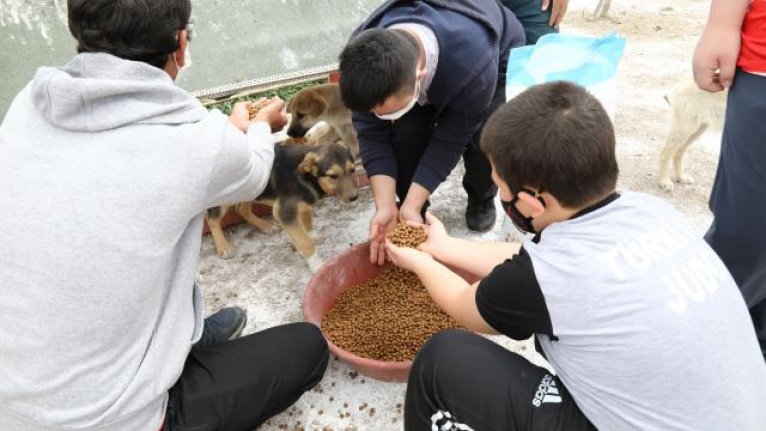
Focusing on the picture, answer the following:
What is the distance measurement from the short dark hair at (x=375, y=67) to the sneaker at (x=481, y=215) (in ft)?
5.06

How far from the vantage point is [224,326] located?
9.37ft

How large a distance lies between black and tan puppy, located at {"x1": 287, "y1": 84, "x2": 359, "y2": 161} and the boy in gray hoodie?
2.32 meters

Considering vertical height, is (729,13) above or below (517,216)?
above

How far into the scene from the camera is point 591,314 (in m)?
1.51

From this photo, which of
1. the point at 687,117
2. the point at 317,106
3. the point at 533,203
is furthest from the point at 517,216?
the point at 687,117

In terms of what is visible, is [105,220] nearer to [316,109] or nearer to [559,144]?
[559,144]

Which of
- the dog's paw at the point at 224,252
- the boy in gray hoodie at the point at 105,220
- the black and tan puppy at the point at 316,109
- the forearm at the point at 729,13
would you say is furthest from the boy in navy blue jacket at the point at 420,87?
the dog's paw at the point at 224,252

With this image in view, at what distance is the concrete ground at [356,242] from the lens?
2693mm

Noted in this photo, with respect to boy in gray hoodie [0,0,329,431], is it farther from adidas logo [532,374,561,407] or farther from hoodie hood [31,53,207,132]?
adidas logo [532,374,561,407]

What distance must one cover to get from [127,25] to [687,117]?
12.5 feet

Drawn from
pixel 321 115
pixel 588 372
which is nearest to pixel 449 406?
pixel 588 372

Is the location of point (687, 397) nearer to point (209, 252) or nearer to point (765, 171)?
point (765, 171)

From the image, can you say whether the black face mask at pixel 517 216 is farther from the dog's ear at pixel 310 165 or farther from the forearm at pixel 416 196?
the dog's ear at pixel 310 165

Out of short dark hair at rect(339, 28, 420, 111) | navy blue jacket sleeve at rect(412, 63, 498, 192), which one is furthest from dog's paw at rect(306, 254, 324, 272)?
short dark hair at rect(339, 28, 420, 111)
